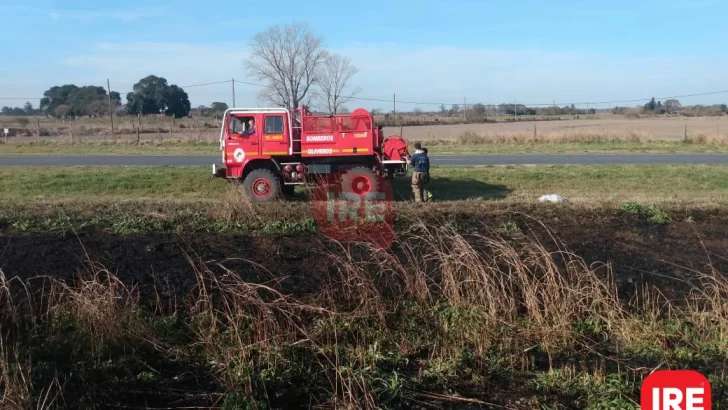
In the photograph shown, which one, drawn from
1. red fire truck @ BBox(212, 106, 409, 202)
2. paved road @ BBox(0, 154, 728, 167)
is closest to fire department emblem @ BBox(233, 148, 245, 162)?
red fire truck @ BBox(212, 106, 409, 202)

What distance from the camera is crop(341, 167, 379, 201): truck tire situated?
1437 cm

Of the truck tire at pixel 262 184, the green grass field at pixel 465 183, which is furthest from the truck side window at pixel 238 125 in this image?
the green grass field at pixel 465 183

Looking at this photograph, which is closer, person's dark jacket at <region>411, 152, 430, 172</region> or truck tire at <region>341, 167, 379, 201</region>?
person's dark jacket at <region>411, 152, 430, 172</region>

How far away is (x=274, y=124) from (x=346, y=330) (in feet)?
31.4

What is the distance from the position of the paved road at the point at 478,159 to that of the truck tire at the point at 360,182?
33.5 ft

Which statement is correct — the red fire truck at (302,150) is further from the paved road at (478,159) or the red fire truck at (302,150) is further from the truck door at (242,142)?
Result: the paved road at (478,159)

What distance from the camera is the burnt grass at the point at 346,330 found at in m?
4.63

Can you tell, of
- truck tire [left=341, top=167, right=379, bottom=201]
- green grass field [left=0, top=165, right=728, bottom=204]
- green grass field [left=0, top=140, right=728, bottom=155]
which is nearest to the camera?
truck tire [left=341, top=167, right=379, bottom=201]

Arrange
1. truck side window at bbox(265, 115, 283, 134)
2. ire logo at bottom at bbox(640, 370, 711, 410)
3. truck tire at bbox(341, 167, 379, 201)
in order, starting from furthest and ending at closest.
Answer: truck side window at bbox(265, 115, 283, 134) → truck tire at bbox(341, 167, 379, 201) → ire logo at bottom at bbox(640, 370, 711, 410)

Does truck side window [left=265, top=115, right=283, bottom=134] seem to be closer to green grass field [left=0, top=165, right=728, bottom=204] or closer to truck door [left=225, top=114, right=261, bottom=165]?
truck door [left=225, top=114, right=261, bottom=165]

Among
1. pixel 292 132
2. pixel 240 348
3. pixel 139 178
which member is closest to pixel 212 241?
pixel 240 348

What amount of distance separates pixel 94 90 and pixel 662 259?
8828 cm

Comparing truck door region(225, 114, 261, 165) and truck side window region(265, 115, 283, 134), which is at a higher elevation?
truck side window region(265, 115, 283, 134)

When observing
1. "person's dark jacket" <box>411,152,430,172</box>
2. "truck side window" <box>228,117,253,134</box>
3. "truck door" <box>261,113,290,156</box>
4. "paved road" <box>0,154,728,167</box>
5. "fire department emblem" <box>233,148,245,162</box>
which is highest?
"truck side window" <box>228,117,253,134</box>
